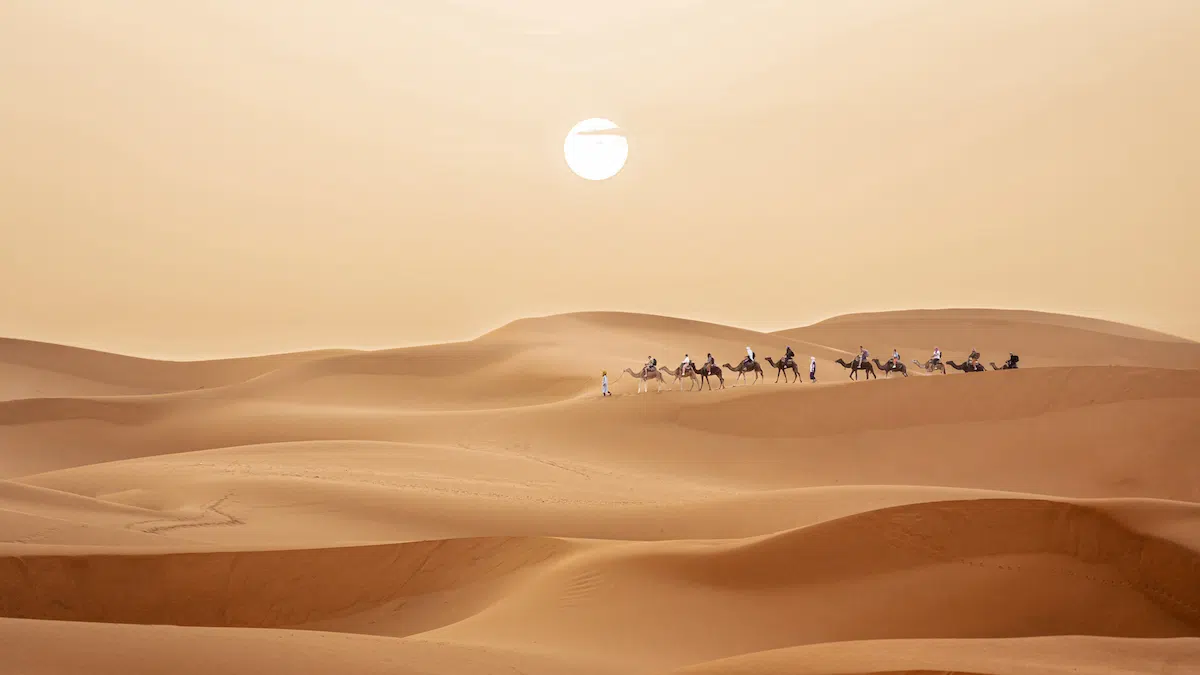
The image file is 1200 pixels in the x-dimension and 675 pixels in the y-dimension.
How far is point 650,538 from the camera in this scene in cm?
1461

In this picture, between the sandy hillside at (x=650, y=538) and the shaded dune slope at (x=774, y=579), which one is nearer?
the sandy hillside at (x=650, y=538)

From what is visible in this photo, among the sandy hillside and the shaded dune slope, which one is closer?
the sandy hillside

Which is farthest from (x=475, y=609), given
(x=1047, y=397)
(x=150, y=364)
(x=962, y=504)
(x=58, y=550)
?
(x=150, y=364)

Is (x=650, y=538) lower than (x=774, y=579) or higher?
higher

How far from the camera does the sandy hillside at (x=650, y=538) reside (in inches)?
337

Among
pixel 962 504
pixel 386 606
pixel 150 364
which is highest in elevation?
pixel 150 364

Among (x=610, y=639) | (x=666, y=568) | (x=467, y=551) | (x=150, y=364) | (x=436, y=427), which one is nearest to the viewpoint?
(x=610, y=639)

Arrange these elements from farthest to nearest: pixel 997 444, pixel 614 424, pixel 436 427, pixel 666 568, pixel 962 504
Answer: pixel 436 427, pixel 614 424, pixel 997 444, pixel 962 504, pixel 666 568

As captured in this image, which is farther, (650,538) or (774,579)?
(650,538)

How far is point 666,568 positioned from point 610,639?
155cm

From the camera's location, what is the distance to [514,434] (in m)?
26.3

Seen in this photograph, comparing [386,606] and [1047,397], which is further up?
[1047,397]

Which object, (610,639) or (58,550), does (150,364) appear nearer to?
(58,550)

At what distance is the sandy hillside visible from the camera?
8562mm
